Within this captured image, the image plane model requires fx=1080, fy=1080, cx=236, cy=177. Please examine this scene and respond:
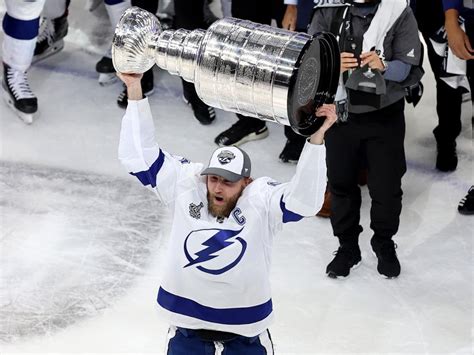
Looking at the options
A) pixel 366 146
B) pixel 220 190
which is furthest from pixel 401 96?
pixel 220 190

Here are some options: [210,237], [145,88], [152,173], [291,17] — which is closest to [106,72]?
[145,88]

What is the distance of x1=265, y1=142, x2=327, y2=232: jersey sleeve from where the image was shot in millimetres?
2848

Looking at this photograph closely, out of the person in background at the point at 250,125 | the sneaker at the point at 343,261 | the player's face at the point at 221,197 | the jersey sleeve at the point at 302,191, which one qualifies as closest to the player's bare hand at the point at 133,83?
the player's face at the point at 221,197

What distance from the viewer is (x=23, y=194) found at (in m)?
4.64

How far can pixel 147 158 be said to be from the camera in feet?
9.91

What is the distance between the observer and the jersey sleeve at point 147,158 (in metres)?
2.94

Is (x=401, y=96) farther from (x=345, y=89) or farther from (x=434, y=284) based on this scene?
(x=434, y=284)

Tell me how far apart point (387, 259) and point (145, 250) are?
954mm

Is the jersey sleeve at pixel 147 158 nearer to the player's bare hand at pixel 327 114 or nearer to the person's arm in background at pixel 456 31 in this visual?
the player's bare hand at pixel 327 114

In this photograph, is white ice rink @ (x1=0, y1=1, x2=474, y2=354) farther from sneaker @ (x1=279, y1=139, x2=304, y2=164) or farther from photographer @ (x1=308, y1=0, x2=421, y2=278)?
photographer @ (x1=308, y1=0, x2=421, y2=278)

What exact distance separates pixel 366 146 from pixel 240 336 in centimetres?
110

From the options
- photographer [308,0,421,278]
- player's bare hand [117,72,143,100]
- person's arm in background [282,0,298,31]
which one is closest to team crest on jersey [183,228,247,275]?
player's bare hand [117,72,143,100]

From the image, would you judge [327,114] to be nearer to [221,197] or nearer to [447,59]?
[221,197]

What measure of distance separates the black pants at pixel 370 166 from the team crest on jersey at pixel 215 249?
1025mm
